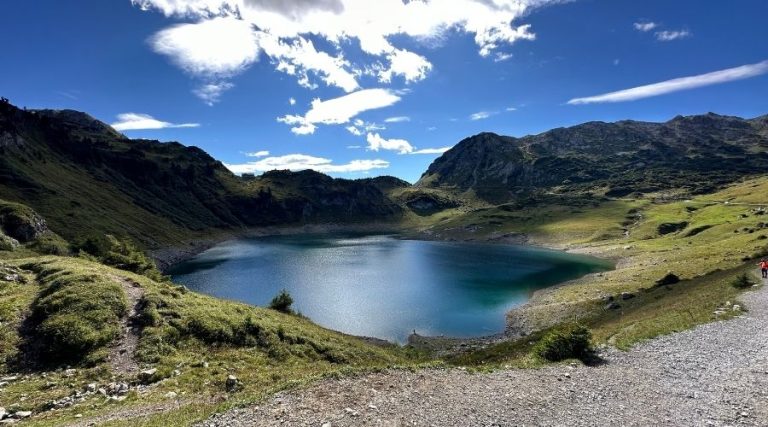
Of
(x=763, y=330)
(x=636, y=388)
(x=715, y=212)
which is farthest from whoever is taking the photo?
(x=715, y=212)

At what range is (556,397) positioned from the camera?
17203 millimetres

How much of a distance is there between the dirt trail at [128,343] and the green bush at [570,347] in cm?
2267

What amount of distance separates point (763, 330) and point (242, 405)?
102 ft

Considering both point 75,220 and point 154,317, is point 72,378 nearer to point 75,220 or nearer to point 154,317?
point 154,317

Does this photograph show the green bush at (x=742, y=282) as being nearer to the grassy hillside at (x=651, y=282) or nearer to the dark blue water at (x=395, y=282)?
the grassy hillside at (x=651, y=282)

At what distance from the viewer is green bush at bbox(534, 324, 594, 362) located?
2273cm

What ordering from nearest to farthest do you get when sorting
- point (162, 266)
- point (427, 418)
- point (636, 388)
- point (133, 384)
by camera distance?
1. point (427, 418)
2. point (636, 388)
3. point (133, 384)
4. point (162, 266)

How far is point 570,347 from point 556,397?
6417 millimetres

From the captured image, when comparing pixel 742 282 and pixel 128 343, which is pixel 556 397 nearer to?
pixel 128 343

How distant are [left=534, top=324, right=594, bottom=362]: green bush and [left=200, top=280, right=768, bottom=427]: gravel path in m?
1.18

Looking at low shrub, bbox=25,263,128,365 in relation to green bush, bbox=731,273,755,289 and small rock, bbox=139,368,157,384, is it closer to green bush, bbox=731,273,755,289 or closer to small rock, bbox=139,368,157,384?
small rock, bbox=139,368,157,384

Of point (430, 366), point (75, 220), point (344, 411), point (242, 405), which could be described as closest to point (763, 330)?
point (430, 366)

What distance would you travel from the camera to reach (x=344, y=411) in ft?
50.7

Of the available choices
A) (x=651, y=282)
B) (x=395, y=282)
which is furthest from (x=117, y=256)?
(x=651, y=282)
